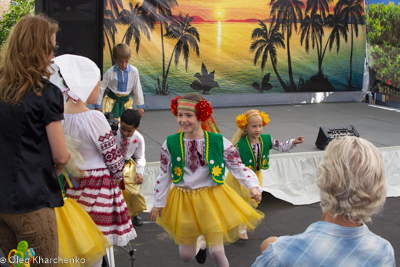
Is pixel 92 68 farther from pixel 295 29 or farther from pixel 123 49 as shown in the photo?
pixel 295 29

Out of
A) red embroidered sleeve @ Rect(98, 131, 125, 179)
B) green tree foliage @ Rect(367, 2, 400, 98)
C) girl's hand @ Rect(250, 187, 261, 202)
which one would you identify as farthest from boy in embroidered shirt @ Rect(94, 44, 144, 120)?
green tree foliage @ Rect(367, 2, 400, 98)

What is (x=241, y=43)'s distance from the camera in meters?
10.5

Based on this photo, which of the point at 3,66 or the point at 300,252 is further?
the point at 3,66

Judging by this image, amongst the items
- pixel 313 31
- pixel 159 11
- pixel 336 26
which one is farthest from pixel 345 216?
pixel 336 26

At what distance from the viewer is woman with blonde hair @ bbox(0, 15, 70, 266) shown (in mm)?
1798

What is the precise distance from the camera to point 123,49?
5.62 meters

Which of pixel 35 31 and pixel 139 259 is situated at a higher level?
pixel 35 31

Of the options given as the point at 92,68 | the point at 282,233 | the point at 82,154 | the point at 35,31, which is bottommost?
the point at 282,233

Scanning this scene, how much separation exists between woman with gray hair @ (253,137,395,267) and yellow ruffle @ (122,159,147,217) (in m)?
2.68

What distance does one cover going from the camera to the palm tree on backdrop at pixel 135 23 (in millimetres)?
9148

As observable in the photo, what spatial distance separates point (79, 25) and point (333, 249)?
15.0 ft

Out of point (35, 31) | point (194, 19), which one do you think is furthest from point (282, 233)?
point (194, 19)

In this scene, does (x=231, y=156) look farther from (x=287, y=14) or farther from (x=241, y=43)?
(x=287, y=14)

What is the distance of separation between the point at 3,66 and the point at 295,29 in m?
10.1
